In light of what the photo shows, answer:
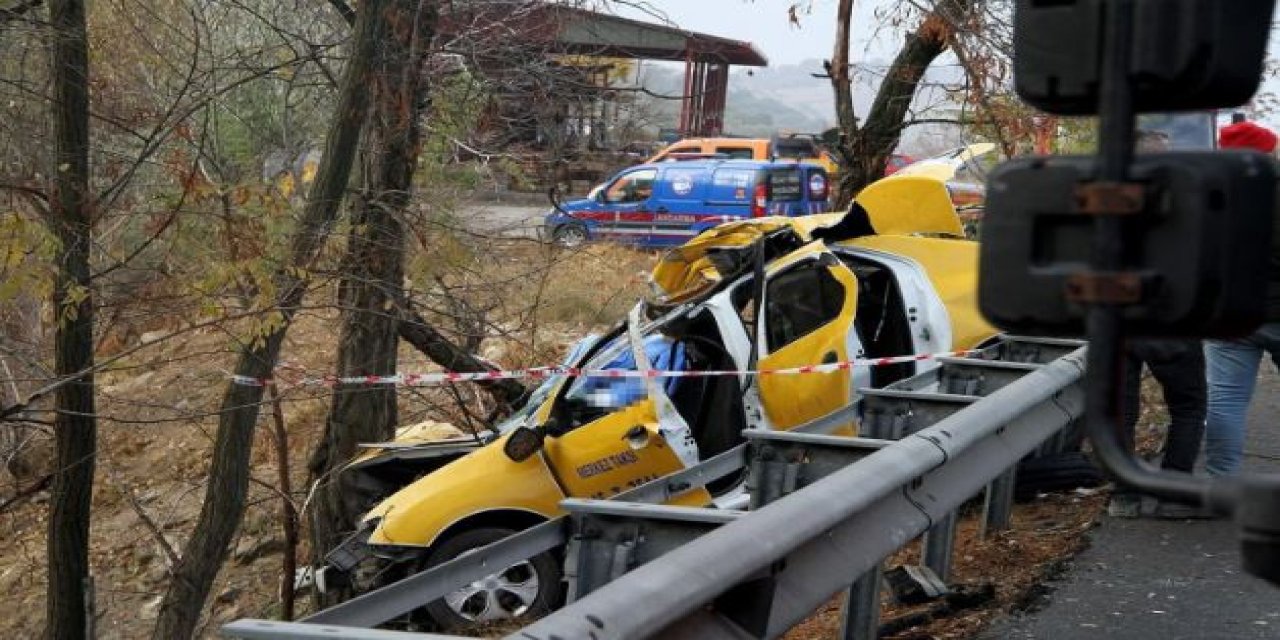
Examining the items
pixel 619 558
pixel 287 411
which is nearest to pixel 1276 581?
pixel 619 558

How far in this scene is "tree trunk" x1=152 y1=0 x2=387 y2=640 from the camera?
375 inches

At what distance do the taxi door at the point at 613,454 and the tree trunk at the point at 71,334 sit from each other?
102 inches

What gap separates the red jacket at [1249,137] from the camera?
6832 millimetres

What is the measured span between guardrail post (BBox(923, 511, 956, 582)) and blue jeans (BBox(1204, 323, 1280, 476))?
2.06 meters

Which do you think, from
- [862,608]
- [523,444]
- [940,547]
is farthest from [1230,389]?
[523,444]

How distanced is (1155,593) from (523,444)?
3632mm

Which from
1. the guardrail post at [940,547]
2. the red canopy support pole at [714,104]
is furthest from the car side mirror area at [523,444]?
the red canopy support pole at [714,104]

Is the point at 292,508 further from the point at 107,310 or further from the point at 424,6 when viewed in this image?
the point at 424,6

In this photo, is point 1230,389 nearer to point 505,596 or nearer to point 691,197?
point 505,596

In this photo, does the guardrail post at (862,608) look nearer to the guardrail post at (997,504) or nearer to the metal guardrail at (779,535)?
the metal guardrail at (779,535)

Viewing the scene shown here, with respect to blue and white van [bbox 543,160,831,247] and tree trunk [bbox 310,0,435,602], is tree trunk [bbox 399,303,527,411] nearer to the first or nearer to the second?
tree trunk [bbox 310,0,435,602]

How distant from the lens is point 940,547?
608 cm

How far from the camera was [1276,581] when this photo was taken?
7.43 ft

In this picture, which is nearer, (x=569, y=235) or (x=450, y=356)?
(x=450, y=356)
